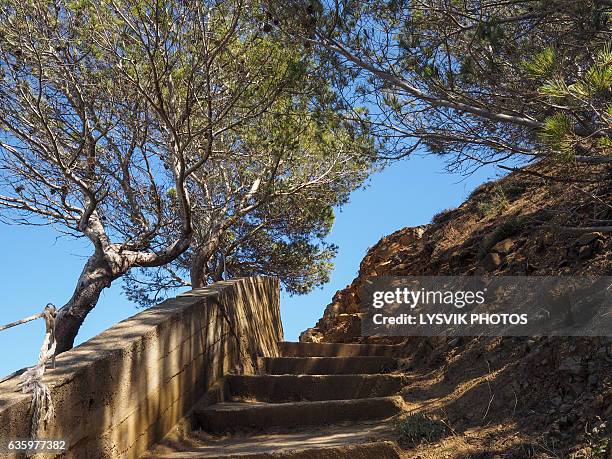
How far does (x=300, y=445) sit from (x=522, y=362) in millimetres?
1932

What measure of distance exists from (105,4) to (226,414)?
6.42 metres

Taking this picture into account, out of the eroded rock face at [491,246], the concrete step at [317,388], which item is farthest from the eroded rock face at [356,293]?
the concrete step at [317,388]

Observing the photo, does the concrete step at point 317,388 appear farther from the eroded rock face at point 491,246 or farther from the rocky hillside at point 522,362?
the eroded rock face at point 491,246

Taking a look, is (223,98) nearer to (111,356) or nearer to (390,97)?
(390,97)

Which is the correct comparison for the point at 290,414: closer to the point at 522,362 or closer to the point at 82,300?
the point at 522,362

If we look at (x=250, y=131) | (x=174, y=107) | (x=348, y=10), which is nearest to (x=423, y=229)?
(x=250, y=131)

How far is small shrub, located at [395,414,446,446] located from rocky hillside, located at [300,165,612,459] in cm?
1

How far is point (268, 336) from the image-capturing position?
857cm

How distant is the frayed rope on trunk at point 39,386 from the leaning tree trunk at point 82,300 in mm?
5013

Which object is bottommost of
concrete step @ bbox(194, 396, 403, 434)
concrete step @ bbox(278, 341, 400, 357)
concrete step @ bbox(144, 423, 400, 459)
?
concrete step @ bbox(144, 423, 400, 459)

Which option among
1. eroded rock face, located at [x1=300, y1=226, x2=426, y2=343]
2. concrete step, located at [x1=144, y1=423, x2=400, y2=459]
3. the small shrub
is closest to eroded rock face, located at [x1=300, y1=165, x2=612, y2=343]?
eroded rock face, located at [x1=300, y1=226, x2=426, y2=343]

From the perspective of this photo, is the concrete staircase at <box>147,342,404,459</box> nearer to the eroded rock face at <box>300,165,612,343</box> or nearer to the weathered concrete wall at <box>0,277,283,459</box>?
the weathered concrete wall at <box>0,277,283,459</box>

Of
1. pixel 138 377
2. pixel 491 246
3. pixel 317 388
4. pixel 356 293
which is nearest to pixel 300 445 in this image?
pixel 138 377

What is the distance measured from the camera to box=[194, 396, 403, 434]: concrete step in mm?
5133
